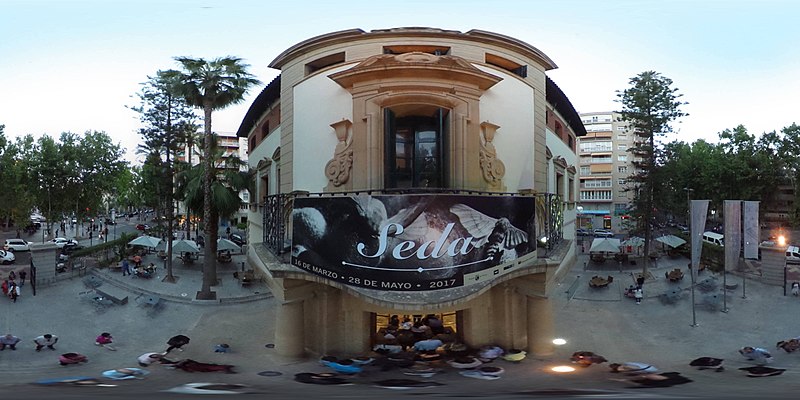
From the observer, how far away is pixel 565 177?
17.2 meters

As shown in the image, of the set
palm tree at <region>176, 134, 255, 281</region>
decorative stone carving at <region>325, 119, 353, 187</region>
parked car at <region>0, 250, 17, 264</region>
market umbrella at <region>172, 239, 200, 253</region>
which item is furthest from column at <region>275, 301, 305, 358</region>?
parked car at <region>0, 250, 17, 264</region>

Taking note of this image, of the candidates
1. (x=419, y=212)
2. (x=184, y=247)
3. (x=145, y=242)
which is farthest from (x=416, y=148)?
(x=145, y=242)

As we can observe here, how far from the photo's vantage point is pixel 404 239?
926cm

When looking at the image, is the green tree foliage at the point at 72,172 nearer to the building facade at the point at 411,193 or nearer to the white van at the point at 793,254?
the building facade at the point at 411,193

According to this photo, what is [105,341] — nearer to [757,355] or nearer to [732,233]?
[757,355]

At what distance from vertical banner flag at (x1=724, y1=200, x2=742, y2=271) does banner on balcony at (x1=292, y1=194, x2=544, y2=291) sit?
15716 mm

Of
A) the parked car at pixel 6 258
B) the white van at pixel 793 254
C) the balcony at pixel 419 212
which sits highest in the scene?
the balcony at pixel 419 212

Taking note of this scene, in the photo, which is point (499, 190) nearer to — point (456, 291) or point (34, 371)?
point (456, 291)

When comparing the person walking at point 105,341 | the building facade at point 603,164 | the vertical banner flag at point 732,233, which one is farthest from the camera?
the building facade at point 603,164

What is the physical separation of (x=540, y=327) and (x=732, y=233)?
13853 millimetres

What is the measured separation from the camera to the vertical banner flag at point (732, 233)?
18781mm

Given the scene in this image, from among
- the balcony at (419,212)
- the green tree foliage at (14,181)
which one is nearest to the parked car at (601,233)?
the balcony at (419,212)

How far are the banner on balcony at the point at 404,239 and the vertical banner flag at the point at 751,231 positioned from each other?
58.5 feet

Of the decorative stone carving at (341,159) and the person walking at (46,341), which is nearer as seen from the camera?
the decorative stone carving at (341,159)
